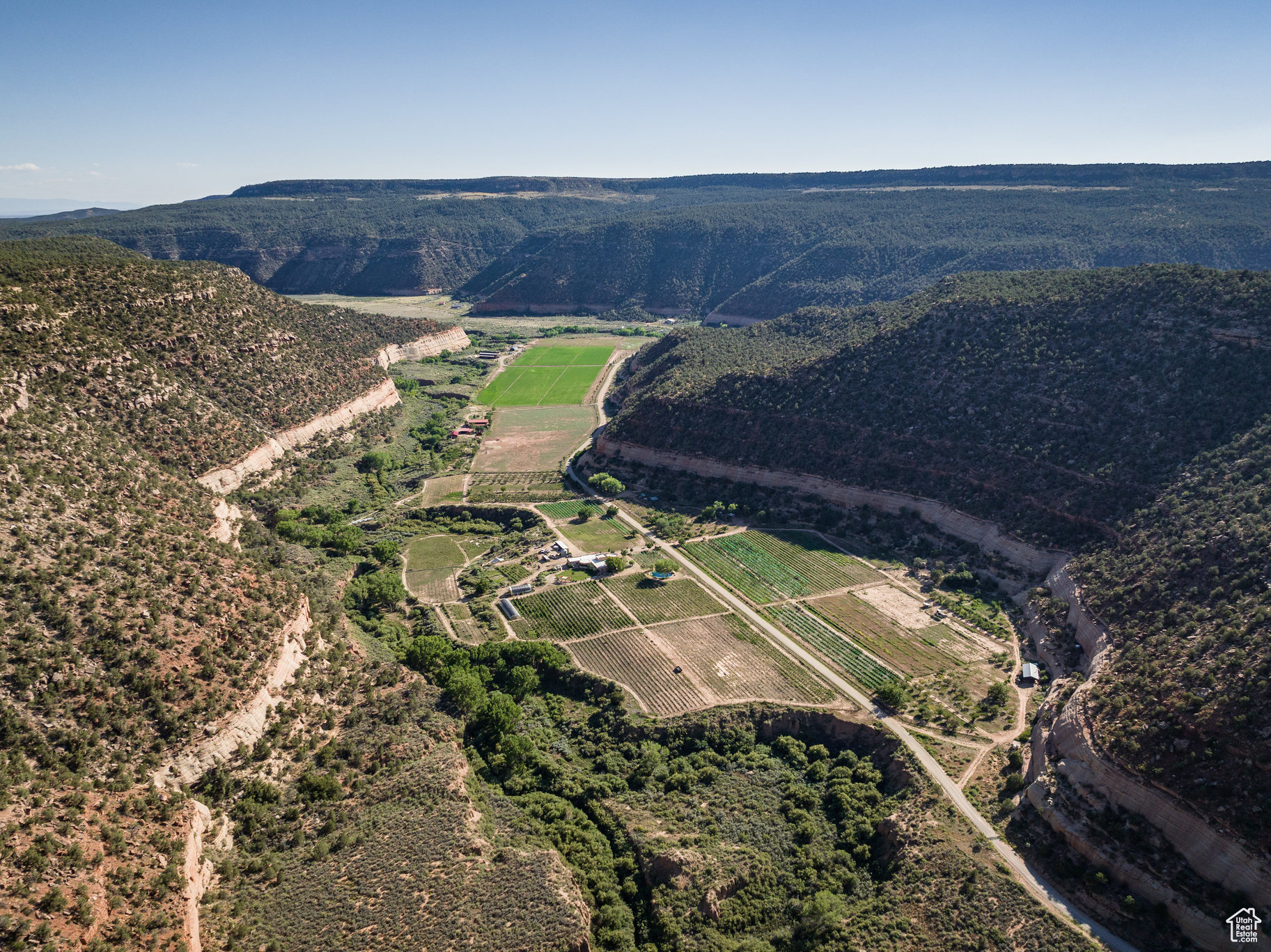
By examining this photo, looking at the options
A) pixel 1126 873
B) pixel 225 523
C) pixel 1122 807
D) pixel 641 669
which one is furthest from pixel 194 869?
pixel 1122 807

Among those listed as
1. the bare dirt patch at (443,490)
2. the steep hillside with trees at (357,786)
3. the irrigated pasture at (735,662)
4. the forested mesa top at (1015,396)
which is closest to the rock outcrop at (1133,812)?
the steep hillside with trees at (357,786)

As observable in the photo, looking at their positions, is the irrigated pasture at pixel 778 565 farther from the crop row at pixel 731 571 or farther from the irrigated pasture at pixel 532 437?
the irrigated pasture at pixel 532 437

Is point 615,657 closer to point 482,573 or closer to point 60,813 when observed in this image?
point 482,573

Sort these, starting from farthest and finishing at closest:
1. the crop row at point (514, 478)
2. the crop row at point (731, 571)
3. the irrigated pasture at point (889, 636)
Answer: the crop row at point (514, 478) < the crop row at point (731, 571) < the irrigated pasture at point (889, 636)

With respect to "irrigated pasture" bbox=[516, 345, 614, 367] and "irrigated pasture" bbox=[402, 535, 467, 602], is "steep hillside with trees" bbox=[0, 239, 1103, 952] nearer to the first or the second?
"irrigated pasture" bbox=[402, 535, 467, 602]

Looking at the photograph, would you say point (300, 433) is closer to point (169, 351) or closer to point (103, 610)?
point (169, 351)

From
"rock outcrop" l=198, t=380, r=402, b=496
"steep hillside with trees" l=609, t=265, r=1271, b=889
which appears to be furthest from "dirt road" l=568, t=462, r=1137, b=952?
"rock outcrop" l=198, t=380, r=402, b=496
